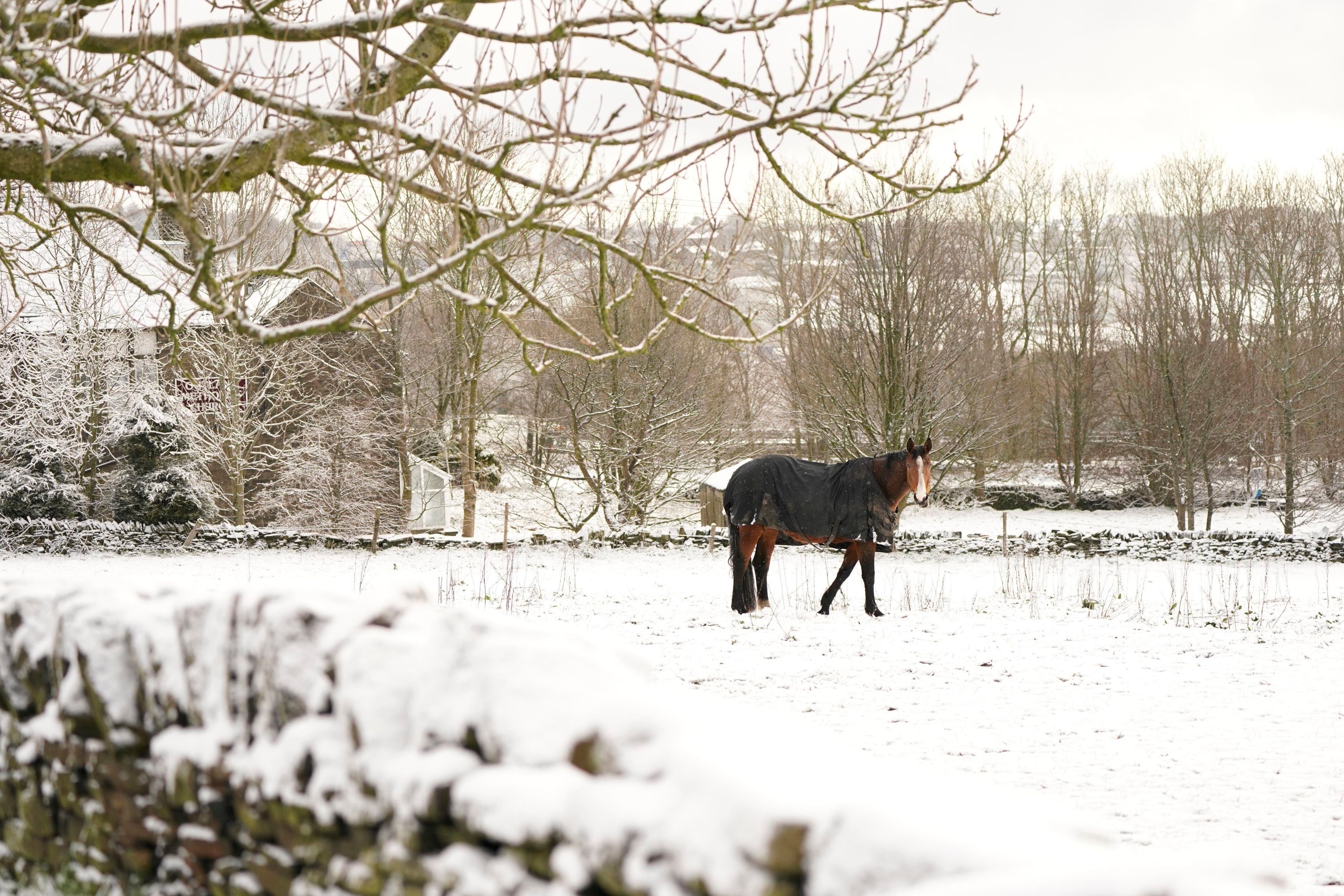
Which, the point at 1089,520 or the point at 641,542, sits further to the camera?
the point at 1089,520

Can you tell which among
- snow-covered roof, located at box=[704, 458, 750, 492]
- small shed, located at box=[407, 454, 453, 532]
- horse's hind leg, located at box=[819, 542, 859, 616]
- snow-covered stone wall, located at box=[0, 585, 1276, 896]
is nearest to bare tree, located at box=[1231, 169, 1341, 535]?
snow-covered roof, located at box=[704, 458, 750, 492]

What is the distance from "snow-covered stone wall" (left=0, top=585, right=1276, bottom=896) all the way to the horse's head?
855 centimetres

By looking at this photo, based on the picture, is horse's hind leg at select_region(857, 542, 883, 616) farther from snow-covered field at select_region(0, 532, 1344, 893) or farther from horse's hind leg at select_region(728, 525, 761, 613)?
horse's hind leg at select_region(728, 525, 761, 613)

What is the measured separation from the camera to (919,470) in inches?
425

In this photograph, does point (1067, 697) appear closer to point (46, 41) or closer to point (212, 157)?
point (212, 157)

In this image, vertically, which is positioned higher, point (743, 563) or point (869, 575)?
point (743, 563)

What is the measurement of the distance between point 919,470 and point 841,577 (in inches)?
55.1

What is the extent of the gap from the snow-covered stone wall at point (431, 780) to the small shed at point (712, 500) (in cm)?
2089

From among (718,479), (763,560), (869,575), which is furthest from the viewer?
(718,479)

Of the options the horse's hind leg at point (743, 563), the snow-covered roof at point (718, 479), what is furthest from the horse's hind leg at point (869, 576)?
the snow-covered roof at point (718, 479)

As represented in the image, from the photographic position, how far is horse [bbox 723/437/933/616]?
1100cm

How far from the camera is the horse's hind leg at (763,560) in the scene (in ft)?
37.5

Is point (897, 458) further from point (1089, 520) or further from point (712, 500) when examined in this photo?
point (1089, 520)

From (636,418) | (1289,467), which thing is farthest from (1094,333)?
(636,418)
